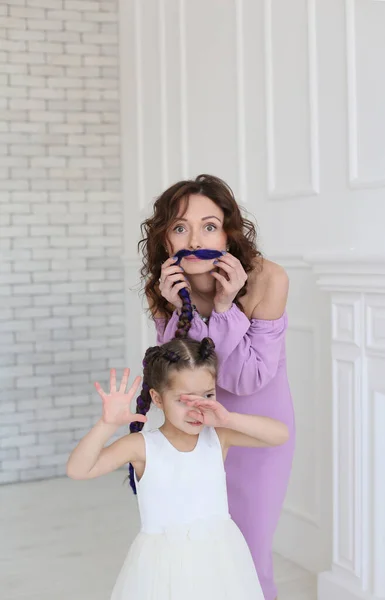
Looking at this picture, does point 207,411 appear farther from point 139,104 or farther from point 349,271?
point 139,104

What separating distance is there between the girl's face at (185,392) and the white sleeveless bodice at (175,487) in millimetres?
79

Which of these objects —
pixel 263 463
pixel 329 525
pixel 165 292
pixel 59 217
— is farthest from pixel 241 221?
pixel 59 217

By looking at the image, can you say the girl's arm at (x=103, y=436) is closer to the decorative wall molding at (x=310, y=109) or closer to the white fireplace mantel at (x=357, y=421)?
the white fireplace mantel at (x=357, y=421)

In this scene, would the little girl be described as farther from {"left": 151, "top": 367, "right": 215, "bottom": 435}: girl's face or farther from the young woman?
the young woman

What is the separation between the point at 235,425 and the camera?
1.94 meters

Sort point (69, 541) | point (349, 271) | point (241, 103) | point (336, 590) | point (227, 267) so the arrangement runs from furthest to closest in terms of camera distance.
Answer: point (69, 541) → point (241, 103) → point (336, 590) → point (349, 271) → point (227, 267)

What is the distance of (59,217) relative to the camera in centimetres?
474

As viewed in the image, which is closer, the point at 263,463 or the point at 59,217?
the point at 263,463

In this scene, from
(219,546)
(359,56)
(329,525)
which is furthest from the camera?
(329,525)

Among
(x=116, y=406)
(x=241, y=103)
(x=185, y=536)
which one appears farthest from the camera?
(x=241, y=103)

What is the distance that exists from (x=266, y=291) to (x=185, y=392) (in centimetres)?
44

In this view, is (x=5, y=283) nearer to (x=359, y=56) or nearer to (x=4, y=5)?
(x=4, y=5)

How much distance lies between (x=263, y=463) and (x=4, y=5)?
332cm

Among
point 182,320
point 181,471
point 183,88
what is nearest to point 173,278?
point 182,320
